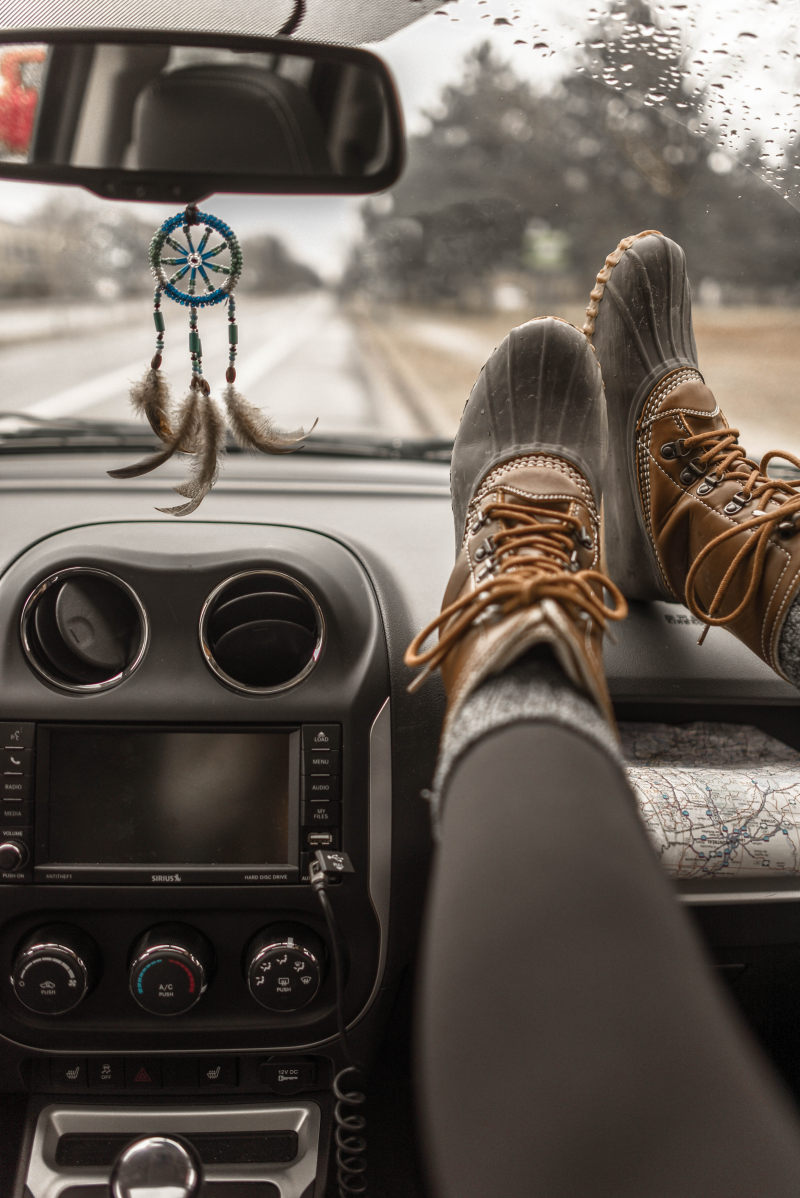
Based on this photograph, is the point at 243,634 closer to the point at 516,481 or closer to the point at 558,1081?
the point at 516,481

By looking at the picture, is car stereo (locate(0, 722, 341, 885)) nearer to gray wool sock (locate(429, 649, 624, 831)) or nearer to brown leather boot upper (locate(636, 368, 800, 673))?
gray wool sock (locate(429, 649, 624, 831))

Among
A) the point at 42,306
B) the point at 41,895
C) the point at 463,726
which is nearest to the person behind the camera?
the point at 463,726

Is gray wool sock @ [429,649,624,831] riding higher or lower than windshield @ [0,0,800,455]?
lower

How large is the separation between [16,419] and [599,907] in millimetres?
1453

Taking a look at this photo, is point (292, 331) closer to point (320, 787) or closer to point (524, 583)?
point (320, 787)

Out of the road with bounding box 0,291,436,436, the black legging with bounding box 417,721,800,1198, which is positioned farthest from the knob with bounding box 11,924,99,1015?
the road with bounding box 0,291,436,436

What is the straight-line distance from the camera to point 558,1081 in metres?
0.69

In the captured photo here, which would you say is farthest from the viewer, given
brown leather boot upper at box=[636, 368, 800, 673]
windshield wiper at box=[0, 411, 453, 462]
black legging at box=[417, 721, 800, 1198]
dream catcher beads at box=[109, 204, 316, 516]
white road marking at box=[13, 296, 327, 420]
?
windshield wiper at box=[0, 411, 453, 462]

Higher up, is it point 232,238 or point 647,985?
point 232,238

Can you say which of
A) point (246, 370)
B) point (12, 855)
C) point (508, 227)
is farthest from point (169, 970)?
point (508, 227)

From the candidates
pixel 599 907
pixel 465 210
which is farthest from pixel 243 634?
pixel 465 210

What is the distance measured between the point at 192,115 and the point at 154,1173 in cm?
131

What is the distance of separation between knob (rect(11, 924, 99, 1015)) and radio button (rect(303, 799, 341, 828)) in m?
0.35

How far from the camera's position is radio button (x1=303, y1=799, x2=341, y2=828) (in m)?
1.27
